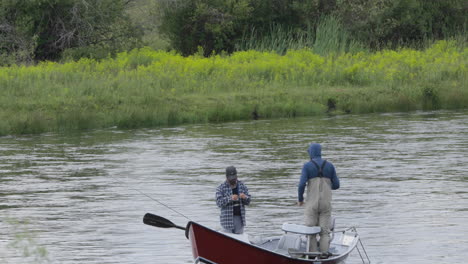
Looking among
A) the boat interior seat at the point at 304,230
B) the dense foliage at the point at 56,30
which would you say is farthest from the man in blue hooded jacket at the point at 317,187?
the dense foliage at the point at 56,30

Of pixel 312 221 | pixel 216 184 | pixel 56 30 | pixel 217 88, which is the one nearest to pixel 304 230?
pixel 312 221

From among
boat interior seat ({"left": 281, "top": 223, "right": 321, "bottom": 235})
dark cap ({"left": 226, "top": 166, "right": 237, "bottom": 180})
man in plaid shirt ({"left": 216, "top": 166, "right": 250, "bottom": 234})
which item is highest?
dark cap ({"left": 226, "top": 166, "right": 237, "bottom": 180})

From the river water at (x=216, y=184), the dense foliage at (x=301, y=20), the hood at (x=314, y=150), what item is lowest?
the river water at (x=216, y=184)

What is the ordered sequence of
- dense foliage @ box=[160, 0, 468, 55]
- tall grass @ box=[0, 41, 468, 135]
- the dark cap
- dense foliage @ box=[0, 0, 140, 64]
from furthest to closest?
dense foliage @ box=[160, 0, 468, 55]
dense foliage @ box=[0, 0, 140, 64]
tall grass @ box=[0, 41, 468, 135]
the dark cap

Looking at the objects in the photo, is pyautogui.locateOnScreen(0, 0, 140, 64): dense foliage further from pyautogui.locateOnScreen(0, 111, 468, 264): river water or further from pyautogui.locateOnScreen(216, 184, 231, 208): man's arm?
pyautogui.locateOnScreen(216, 184, 231, 208): man's arm

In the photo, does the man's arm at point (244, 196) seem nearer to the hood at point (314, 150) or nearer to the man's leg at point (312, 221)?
the man's leg at point (312, 221)

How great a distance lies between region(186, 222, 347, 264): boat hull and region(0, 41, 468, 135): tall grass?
20.7 m

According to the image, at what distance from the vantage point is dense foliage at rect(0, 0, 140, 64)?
42.2 metres

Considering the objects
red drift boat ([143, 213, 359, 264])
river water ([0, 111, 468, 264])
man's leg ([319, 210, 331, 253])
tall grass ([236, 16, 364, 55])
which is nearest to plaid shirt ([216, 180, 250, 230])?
red drift boat ([143, 213, 359, 264])

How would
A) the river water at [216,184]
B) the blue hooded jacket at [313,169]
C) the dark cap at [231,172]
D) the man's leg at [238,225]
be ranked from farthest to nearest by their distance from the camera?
the river water at [216,184]
the man's leg at [238,225]
the blue hooded jacket at [313,169]
the dark cap at [231,172]

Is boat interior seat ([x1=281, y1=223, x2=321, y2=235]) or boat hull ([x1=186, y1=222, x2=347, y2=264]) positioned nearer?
boat hull ([x1=186, y1=222, x2=347, y2=264])

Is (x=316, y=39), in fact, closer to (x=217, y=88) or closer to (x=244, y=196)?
(x=217, y=88)

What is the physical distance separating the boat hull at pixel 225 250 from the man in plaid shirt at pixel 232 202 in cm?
96

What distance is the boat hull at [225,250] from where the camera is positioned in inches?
435
